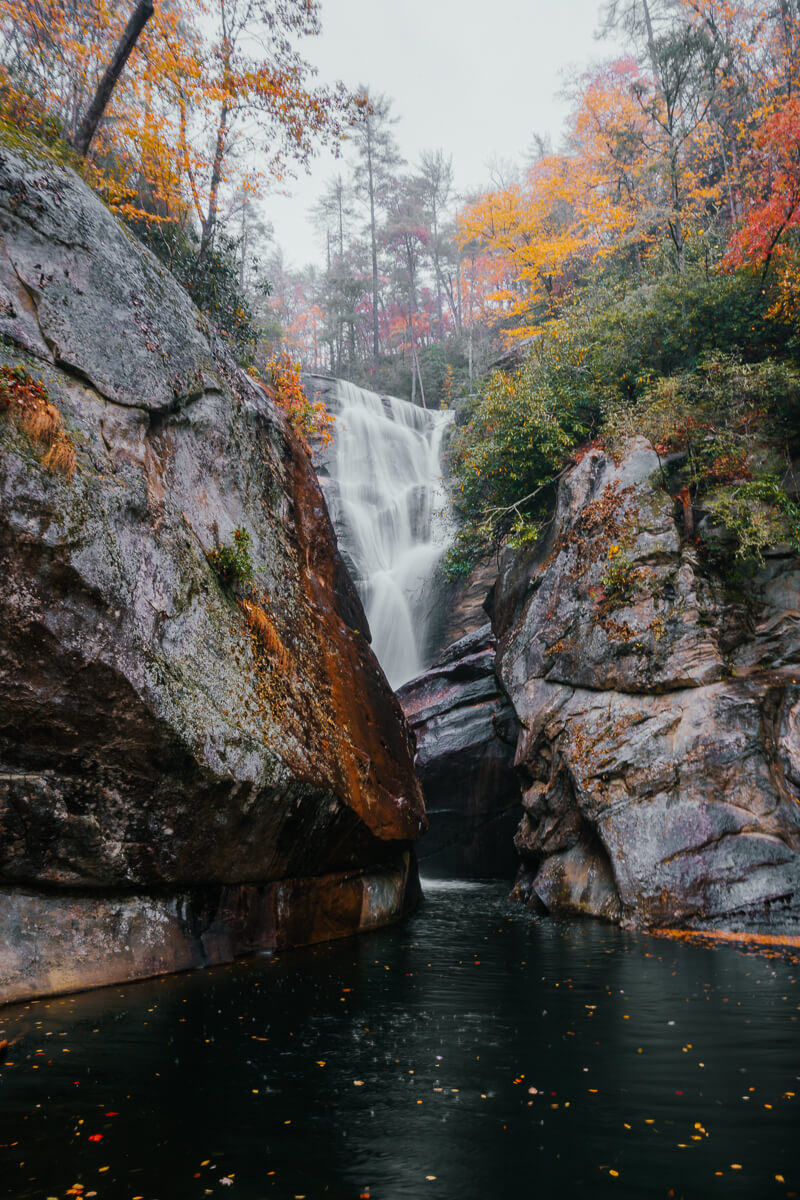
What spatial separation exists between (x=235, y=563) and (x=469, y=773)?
1042cm

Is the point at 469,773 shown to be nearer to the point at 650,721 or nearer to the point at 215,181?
the point at 650,721

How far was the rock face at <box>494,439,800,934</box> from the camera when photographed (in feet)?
33.0

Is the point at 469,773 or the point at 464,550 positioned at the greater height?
the point at 464,550

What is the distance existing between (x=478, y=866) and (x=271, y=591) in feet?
36.7

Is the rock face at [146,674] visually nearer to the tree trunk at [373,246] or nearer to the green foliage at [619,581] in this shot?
the green foliage at [619,581]

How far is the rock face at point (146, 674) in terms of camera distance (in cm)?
655

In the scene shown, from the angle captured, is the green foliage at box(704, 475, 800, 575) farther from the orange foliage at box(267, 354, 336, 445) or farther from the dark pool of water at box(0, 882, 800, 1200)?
the orange foliage at box(267, 354, 336, 445)

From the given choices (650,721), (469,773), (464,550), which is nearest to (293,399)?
(464,550)

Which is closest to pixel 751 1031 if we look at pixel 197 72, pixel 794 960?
pixel 794 960

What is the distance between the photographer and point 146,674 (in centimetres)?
712

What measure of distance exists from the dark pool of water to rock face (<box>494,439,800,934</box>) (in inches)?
86.7

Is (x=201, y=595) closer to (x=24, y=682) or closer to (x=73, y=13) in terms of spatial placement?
(x=24, y=682)

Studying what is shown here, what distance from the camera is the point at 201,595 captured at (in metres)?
8.48

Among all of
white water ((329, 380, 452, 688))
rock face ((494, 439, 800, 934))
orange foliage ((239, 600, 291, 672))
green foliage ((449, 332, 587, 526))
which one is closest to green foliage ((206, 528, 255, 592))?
orange foliage ((239, 600, 291, 672))
